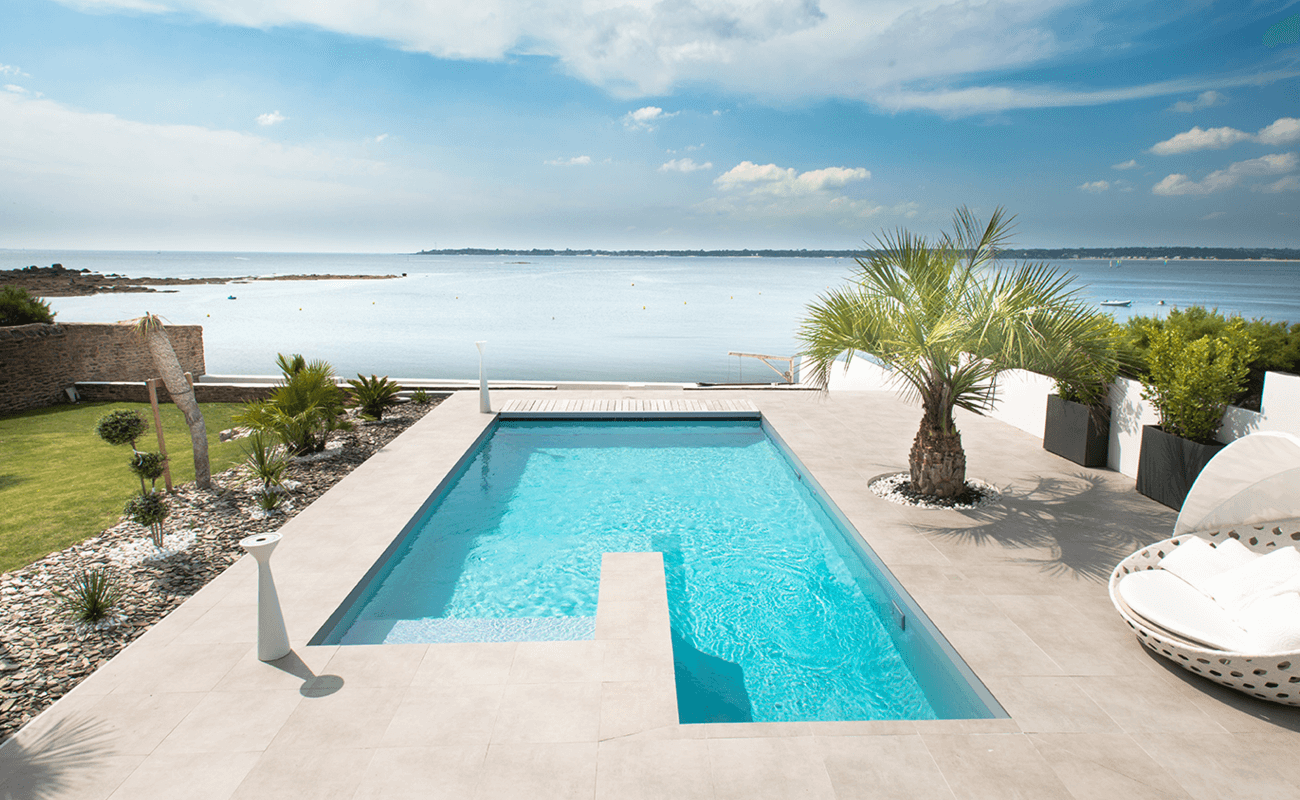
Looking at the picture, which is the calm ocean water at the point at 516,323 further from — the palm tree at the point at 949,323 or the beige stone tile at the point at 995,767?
the beige stone tile at the point at 995,767

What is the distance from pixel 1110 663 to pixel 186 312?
47.3 meters

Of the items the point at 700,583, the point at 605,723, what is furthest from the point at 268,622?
the point at 700,583

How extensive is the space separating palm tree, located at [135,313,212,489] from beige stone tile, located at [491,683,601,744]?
494cm

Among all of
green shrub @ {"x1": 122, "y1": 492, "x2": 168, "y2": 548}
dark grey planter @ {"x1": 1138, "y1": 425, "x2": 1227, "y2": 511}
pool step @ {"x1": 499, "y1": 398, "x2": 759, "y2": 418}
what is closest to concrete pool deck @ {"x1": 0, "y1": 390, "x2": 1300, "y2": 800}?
green shrub @ {"x1": 122, "y1": 492, "x2": 168, "y2": 548}

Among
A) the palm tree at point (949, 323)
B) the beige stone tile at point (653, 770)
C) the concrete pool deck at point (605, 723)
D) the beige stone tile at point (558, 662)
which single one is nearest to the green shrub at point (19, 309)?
the concrete pool deck at point (605, 723)

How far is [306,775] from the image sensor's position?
2.66 metres

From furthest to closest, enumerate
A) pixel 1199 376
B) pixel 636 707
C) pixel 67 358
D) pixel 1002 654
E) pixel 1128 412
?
pixel 67 358
pixel 1128 412
pixel 1199 376
pixel 1002 654
pixel 636 707

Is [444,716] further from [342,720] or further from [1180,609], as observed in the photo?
[1180,609]

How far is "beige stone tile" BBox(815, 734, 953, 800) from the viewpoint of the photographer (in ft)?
8.41

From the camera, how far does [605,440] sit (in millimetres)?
9250

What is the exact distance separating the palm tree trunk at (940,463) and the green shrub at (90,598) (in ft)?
21.3

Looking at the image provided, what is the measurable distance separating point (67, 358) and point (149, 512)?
9.32 meters

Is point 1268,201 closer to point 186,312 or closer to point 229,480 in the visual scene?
point 229,480

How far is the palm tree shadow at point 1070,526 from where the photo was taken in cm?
478
